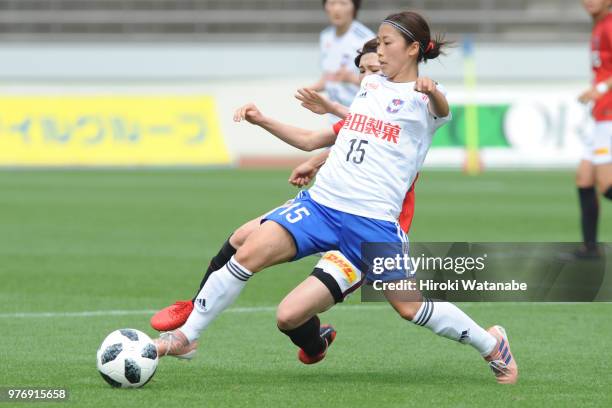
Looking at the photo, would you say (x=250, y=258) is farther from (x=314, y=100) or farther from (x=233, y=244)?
(x=314, y=100)

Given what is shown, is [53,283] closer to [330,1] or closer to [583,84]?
[330,1]

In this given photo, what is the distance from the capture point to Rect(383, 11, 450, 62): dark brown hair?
5.88m

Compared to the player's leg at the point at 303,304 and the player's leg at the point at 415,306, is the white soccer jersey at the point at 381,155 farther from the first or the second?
the player's leg at the point at 303,304

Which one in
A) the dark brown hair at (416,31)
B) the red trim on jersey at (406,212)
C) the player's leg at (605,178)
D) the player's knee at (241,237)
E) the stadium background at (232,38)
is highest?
the dark brown hair at (416,31)

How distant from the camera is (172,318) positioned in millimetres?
5934

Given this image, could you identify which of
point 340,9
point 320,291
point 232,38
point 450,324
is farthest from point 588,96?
point 232,38

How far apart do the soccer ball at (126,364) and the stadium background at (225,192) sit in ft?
0.25

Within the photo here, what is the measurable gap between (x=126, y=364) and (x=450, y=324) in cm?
144

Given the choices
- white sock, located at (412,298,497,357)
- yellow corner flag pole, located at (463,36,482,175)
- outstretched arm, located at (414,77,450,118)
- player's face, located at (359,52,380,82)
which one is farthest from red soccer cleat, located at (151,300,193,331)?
yellow corner flag pole, located at (463,36,482,175)

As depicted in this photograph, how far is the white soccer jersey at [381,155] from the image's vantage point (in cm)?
580

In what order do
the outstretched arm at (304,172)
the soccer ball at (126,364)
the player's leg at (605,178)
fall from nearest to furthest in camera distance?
the soccer ball at (126,364) < the outstretched arm at (304,172) < the player's leg at (605,178)

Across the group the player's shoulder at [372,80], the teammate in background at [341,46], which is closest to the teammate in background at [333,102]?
the player's shoulder at [372,80]

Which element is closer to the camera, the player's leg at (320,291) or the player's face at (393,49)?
the player's leg at (320,291)

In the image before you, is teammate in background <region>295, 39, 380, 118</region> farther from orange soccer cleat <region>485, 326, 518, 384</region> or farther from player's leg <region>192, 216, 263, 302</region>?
orange soccer cleat <region>485, 326, 518, 384</region>
